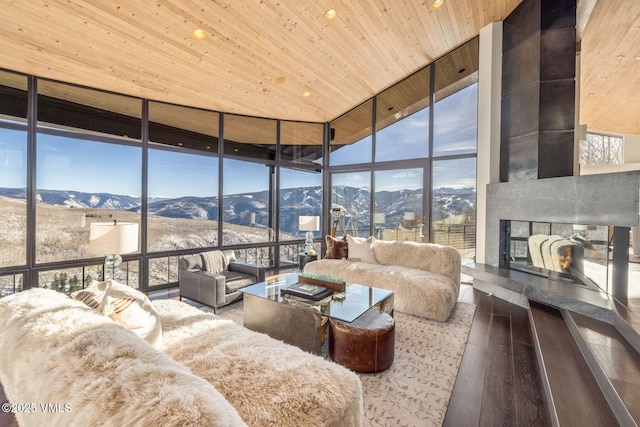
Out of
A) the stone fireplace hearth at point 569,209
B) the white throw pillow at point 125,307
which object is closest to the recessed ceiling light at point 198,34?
the white throw pillow at point 125,307

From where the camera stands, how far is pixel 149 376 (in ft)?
2.91

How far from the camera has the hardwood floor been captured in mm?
1776

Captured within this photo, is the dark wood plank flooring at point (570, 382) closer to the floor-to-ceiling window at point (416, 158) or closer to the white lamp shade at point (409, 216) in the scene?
the floor-to-ceiling window at point (416, 158)

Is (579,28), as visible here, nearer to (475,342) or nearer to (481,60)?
(481,60)

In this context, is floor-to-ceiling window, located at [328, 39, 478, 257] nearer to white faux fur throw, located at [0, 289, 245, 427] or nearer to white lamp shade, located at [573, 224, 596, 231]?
white lamp shade, located at [573, 224, 596, 231]

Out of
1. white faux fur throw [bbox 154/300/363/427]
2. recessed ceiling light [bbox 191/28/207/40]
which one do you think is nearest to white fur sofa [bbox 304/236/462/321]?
white faux fur throw [bbox 154/300/363/427]

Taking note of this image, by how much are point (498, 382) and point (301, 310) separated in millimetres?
1589

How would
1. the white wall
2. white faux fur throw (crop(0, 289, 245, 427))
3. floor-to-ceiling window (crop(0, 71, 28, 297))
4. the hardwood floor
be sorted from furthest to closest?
the white wall → floor-to-ceiling window (crop(0, 71, 28, 297)) → the hardwood floor → white faux fur throw (crop(0, 289, 245, 427))

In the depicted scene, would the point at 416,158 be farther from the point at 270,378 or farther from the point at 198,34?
the point at 270,378

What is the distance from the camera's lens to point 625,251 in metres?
2.92

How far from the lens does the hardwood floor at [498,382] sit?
1.78 metres

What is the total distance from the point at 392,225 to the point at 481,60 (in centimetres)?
317

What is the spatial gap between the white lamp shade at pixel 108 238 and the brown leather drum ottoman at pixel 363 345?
6.21 ft

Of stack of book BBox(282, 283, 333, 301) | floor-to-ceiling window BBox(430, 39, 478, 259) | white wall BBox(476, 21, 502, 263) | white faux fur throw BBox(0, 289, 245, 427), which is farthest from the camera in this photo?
floor-to-ceiling window BBox(430, 39, 478, 259)
